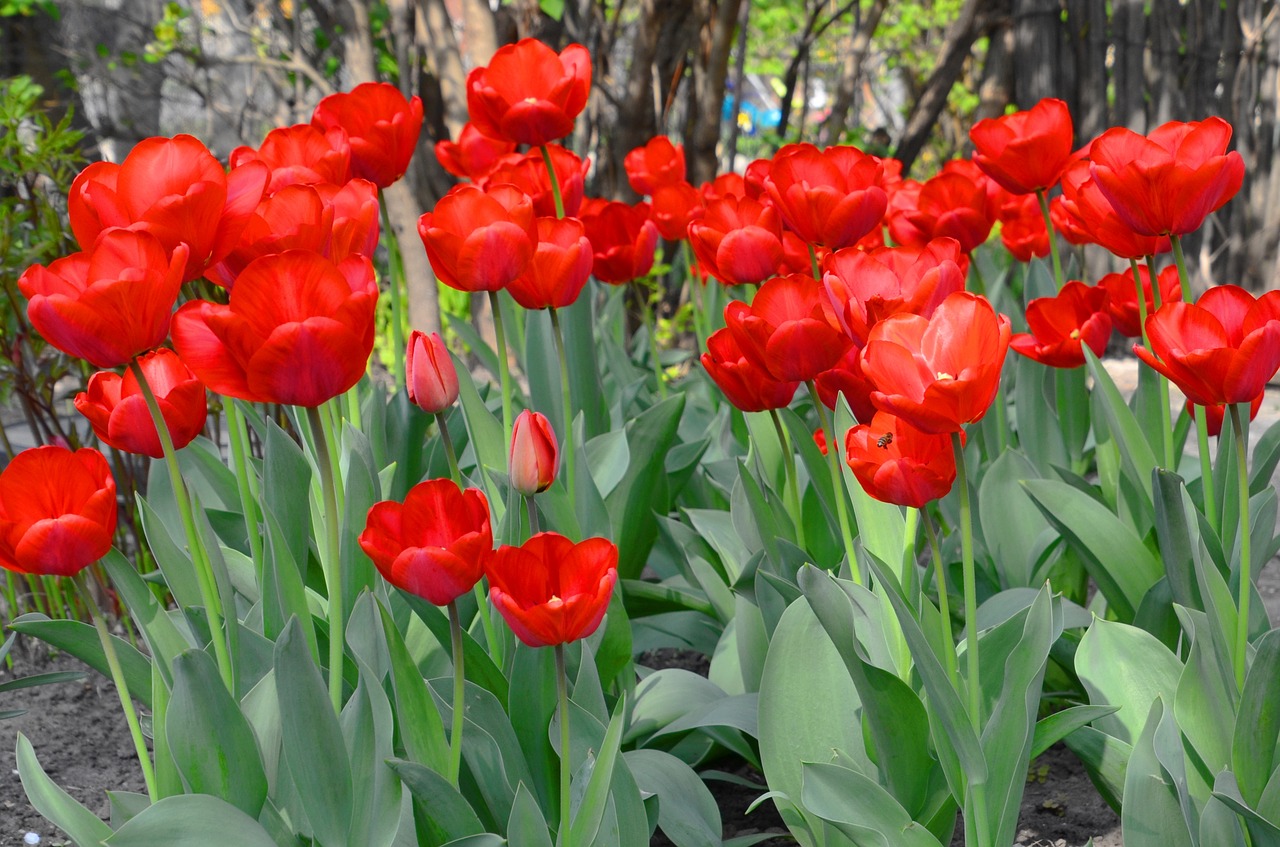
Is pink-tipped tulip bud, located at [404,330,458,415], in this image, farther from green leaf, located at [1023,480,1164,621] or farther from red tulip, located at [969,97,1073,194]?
red tulip, located at [969,97,1073,194]

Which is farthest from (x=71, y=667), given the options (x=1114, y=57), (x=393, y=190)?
(x=1114, y=57)

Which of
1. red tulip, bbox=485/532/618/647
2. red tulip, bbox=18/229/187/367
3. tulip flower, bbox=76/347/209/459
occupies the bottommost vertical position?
red tulip, bbox=485/532/618/647

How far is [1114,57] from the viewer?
436 centimetres

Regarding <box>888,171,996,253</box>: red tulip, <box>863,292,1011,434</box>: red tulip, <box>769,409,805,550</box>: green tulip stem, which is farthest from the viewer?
<box>888,171,996,253</box>: red tulip

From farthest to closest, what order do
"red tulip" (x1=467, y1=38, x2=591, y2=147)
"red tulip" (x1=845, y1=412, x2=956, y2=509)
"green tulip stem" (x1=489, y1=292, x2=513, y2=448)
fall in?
"red tulip" (x1=467, y1=38, x2=591, y2=147), "green tulip stem" (x1=489, y1=292, x2=513, y2=448), "red tulip" (x1=845, y1=412, x2=956, y2=509)

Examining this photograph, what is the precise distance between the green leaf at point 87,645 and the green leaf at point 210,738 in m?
0.29

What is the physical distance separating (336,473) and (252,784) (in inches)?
15.6

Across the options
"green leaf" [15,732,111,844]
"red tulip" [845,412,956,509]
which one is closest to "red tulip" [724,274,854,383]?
"red tulip" [845,412,956,509]

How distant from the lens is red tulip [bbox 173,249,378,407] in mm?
954

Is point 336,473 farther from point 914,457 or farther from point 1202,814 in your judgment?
point 1202,814

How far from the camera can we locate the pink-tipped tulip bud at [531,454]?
3.96 feet

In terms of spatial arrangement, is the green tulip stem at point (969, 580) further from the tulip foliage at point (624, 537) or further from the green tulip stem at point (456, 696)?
the green tulip stem at point (456, 696)

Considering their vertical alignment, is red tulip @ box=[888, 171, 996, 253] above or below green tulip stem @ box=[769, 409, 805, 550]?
above

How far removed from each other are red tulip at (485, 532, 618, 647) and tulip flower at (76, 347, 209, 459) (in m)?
0.49
